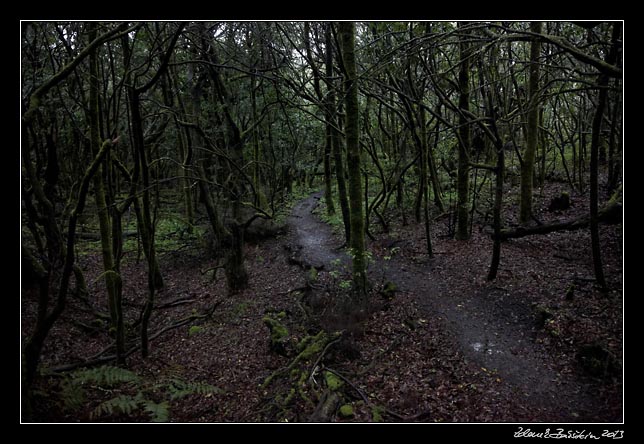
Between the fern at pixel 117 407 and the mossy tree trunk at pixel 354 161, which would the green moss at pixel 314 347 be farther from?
the fern at pixel 117 407

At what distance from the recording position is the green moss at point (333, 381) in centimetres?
A: 578

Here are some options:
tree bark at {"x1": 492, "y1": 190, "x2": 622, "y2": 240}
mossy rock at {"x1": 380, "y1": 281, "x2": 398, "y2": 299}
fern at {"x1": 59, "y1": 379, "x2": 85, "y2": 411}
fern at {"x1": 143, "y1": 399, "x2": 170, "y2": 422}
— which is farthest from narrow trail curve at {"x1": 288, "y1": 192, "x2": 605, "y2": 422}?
fern at {"x1": 59, "y1": 379, "x2": 85, "y2": 411}

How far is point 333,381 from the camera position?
591 centimetres

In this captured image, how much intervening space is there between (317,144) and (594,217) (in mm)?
20716

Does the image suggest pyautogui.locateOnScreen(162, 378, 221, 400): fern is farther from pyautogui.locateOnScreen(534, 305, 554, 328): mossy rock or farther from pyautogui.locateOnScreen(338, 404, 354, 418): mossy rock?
pyautogui.locateOnScreen(534, 305, 554, 328): mossy rock

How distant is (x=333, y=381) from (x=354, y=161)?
4.55 metres

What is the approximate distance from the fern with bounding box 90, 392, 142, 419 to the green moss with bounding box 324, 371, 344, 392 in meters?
2.75

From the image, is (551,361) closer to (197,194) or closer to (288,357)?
(288,357)

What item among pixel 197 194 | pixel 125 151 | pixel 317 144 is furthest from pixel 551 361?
pixel 317 144

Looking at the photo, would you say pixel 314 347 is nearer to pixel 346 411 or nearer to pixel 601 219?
pixel 346 411

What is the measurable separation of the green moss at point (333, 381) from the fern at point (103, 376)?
303cm

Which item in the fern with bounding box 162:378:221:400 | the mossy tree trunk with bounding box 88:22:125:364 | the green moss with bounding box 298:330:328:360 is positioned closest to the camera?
the fern with bounding box 162:378:221:400

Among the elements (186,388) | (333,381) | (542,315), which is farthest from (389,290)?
(186,388)

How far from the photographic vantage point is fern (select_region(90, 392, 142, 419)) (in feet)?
16.1
